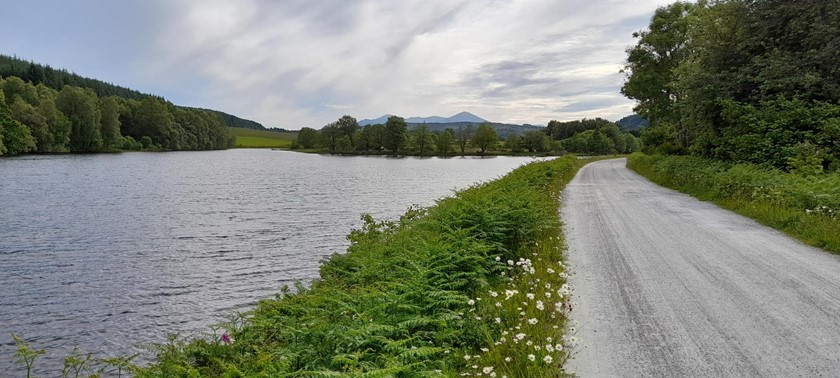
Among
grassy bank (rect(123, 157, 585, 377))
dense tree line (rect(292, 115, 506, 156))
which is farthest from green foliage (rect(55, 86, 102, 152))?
grassy bank (rect(123, 157, 585, 377))

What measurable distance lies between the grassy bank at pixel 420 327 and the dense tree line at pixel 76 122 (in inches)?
3412

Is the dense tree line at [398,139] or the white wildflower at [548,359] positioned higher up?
the dense tree line at [398,139]

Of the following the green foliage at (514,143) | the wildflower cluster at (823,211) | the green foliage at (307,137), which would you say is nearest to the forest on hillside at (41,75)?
the green foliage at (307,137)

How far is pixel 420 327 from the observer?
20.2 feet

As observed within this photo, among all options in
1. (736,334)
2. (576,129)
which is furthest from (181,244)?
(576,129)

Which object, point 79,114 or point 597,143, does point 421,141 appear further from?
point 79,114

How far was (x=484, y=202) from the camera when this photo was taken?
1344 cm

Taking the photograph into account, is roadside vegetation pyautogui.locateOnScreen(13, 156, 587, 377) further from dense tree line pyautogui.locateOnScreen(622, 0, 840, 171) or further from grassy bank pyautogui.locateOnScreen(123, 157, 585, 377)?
dense tree line pyautogui.locateOnScreen(622, 0, 840, 171)

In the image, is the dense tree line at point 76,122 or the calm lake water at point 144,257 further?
the dense tree line at point 76,122

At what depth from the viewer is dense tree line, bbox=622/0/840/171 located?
19.2m

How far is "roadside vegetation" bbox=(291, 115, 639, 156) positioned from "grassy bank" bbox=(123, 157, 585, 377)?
138387 mm

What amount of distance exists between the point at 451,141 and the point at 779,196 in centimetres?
14260

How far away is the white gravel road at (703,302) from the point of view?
5.23 meters

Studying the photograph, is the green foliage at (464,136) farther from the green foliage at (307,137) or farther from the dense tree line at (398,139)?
the green foliage at (307,137)
